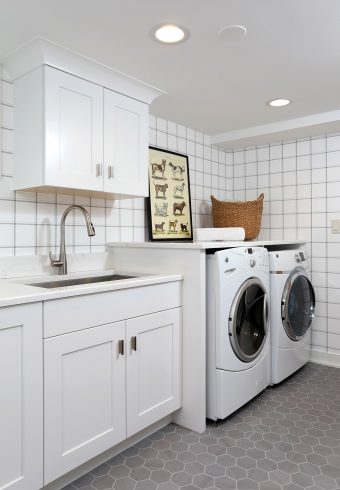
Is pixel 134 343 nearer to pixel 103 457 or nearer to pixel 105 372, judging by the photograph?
pixel 105 372

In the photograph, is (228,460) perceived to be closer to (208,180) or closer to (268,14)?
(268,14)

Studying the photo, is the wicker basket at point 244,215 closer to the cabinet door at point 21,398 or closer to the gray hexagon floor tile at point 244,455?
the gray hexagon floor tile at point 244,455

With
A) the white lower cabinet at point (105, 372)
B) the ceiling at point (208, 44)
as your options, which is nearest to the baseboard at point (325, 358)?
the white lower cabinet at point (105, 372)

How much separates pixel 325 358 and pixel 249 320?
3.91 ft

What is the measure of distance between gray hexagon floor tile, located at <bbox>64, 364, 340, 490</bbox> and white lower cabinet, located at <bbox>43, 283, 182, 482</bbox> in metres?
0.13

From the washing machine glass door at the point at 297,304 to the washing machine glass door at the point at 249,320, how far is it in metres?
0.25

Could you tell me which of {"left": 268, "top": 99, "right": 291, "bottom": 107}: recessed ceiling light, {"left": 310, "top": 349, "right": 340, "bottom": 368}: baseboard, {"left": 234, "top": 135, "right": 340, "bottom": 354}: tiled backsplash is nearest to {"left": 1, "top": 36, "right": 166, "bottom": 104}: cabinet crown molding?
{"left": 268, "top": 99, "right": 291, "bottom": 107}: recessed ceiling light

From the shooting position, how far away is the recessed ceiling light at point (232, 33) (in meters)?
1.64

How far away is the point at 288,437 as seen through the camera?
1.92 meters

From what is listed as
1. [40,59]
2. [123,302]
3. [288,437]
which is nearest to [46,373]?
[123,302]

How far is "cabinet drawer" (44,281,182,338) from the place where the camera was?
1435 millimetres

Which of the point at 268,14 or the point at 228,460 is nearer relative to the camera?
the point at 268,14

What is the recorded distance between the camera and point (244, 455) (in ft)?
5.77

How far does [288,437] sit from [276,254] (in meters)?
1.13
